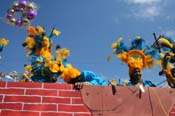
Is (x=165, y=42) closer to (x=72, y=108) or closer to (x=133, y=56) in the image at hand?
(x=133, y=56)

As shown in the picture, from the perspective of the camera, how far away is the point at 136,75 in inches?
240

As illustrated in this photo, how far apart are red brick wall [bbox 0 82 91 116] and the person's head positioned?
2.47 meters

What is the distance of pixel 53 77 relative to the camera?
6.67 meters

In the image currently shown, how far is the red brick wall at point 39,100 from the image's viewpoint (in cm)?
362

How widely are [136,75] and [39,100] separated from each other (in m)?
2.81

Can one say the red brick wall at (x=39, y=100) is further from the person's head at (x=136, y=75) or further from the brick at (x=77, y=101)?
the person's head at (x=136, y=75)

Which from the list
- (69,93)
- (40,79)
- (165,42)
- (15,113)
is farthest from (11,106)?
(165,42)

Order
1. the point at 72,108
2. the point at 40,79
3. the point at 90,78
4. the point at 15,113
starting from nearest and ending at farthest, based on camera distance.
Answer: the point at 15,113, the point at 72,108, the point at 90,78, the point at 40,79

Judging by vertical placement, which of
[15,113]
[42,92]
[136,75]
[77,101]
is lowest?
[15,113]

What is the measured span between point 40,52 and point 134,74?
8.26 feet

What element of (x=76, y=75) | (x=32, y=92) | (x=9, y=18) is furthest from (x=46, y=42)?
(x=32, y=92)

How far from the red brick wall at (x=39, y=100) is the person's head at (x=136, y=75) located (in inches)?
97.0

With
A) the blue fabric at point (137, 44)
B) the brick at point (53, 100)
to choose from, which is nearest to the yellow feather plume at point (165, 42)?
the blue fabric at point (137, 44)

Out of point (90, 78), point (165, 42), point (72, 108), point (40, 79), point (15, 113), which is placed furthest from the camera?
point (165, 42)
